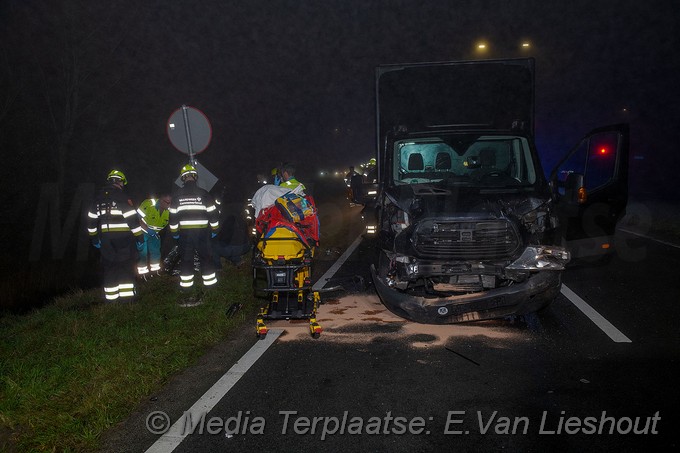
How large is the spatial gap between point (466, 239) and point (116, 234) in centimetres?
474

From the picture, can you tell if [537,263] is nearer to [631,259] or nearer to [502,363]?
[502,363]

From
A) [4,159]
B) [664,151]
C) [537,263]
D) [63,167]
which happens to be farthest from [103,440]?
[664,151]

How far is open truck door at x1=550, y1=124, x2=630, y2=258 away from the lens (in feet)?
20.9

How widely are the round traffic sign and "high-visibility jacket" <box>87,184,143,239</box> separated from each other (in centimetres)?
124

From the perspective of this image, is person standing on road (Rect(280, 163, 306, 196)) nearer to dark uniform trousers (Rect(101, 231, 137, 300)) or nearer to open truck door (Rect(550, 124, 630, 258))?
dark uniform trousers (Rect(101, 231, 137, 300))

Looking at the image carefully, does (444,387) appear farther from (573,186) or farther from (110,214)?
(110,214)

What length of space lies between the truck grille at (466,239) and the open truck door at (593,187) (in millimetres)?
1022

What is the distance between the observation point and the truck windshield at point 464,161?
6613mm

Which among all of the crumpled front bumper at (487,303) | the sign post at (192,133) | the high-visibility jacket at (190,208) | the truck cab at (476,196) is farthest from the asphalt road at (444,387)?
the sign post at (192,133)

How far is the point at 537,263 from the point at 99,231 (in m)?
5.73

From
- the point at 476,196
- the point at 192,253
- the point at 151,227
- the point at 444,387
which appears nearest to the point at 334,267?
the point at 192,253

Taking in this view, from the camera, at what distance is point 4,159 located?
17484mm

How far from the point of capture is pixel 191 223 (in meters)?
7.17

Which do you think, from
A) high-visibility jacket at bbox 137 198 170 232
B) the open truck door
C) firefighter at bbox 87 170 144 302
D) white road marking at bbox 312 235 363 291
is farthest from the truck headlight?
high-visibility jacket at bbox 137 198 170 232
